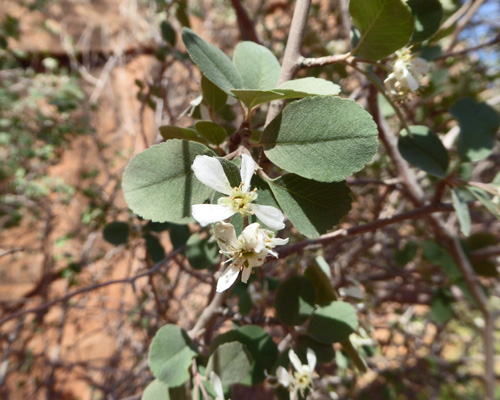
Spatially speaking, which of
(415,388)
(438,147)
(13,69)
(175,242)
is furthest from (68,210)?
(438,147)

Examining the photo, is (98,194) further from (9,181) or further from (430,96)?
(430,96)

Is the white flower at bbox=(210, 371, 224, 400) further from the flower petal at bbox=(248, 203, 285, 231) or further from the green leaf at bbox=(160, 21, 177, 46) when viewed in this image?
the green leaf at bbox=(160, 21, 177, 46)

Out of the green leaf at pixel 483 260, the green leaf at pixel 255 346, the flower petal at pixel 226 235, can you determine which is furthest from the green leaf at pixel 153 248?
the green leaf at pixel 483 260

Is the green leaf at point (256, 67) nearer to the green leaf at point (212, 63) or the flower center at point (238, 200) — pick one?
the green leaf at point (212, 63)

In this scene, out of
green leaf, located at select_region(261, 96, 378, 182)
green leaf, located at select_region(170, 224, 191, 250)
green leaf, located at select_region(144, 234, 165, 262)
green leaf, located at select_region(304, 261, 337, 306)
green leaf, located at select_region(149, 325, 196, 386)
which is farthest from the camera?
green leaf, located at select_region(144, 234, 165, 262)

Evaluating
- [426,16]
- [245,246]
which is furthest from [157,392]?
[426,16]

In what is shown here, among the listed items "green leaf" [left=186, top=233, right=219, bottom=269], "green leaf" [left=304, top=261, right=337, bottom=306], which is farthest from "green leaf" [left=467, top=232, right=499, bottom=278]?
"green leaf" [left=186, top=233, right=219, bottom=269]

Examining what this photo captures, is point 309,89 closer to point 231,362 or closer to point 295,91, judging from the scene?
point 295,91

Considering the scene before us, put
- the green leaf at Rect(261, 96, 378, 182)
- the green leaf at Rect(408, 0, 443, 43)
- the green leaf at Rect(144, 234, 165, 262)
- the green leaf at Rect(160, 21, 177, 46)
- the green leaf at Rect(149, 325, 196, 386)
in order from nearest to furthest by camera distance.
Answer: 1. the green leaf at Rect(261, 96, 378, 182)
2. the green leaf at Rect(408, 0, 443, 43)
3. the green leaf at Rect(149, 325, 196, 386)
4. the green leaf at Rect(144, 234, 165, 262)
5. the green leaf at Rect(160, 21, 177, 46)
